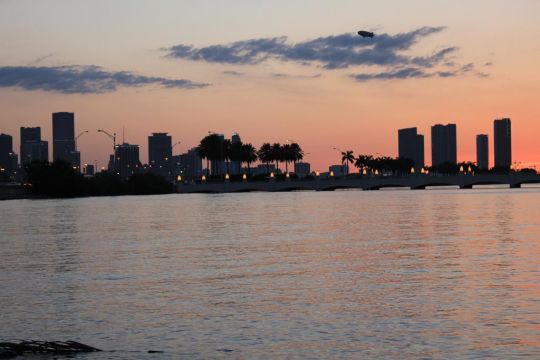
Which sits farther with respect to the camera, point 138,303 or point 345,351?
point 138,303

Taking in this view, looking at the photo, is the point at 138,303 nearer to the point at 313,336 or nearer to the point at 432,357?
the point at 313,336

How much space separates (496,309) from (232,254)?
21879 mm

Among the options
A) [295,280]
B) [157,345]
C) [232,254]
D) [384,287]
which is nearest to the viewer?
[157,345]

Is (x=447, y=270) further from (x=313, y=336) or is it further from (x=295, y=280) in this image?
(x=313, y=336)

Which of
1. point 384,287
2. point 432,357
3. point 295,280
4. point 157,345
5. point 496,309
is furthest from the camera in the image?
point 295,280

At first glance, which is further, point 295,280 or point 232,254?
point 232,254

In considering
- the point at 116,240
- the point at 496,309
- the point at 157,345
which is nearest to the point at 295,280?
the point at 496,309

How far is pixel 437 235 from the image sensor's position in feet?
192

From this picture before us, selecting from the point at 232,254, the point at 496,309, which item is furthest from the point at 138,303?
the point at 232,254

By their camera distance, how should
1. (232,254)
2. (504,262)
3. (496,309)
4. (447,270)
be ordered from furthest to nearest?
(232,254), (504,262), (447,270), (496,309)

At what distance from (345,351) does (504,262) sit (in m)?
20.2

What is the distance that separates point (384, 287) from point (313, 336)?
9.18 metres

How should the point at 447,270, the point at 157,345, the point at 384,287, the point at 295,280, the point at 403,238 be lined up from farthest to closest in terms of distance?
the point at 403,238, the point at 447,270, the point at 295,280, the point at 384,287, the point at 157,345

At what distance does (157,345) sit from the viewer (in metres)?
20.3
